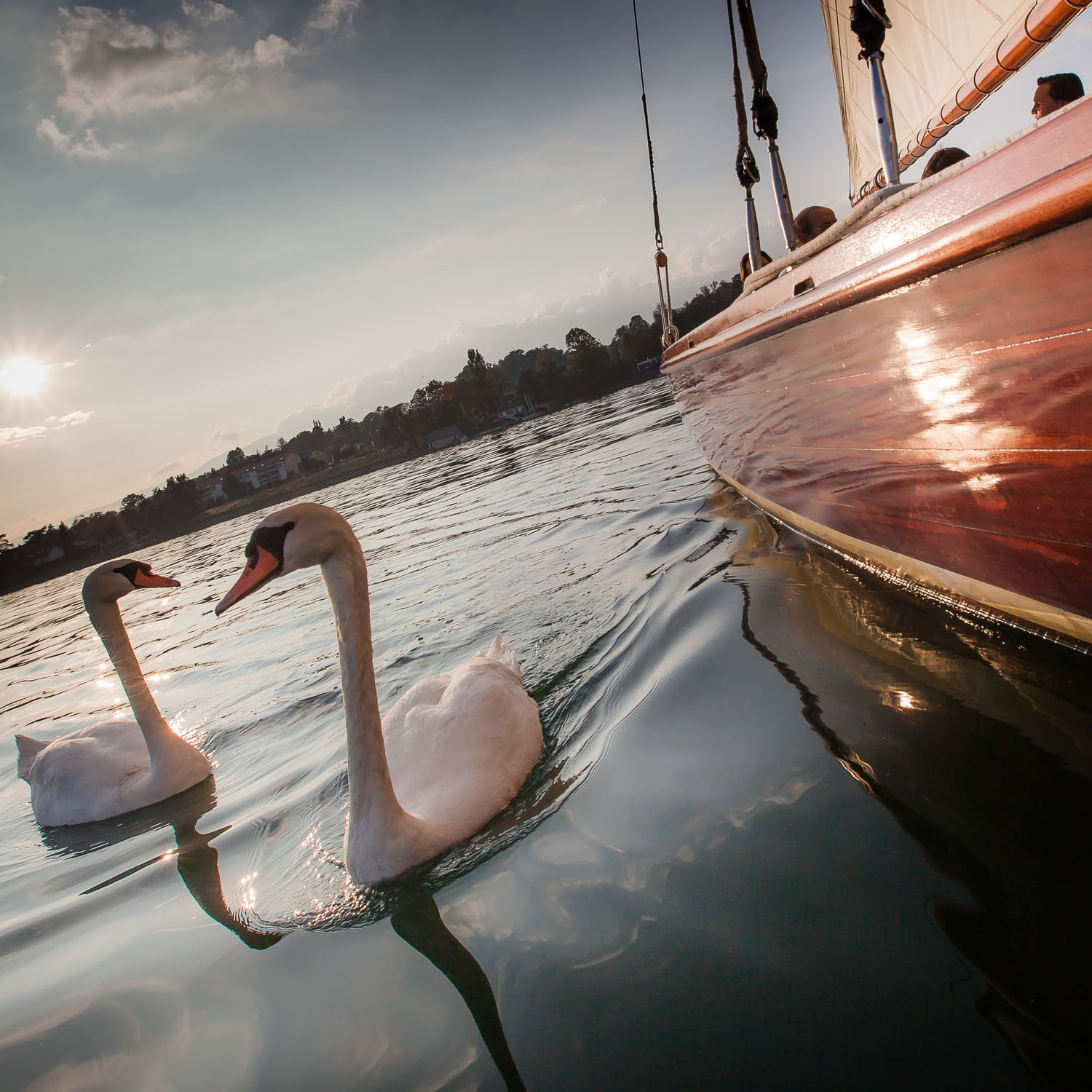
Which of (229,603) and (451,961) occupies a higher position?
(229,603)

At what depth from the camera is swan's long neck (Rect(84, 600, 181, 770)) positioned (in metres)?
4.12

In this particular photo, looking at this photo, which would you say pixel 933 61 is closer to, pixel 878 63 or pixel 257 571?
pixel 878 63

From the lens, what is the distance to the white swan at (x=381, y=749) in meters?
2.48

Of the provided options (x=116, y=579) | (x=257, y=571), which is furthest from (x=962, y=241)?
(x=116, y=579)

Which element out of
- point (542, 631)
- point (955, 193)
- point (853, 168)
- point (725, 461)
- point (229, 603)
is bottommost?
point (542, 631)

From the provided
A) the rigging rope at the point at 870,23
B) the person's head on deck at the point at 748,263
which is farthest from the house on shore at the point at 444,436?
the rigging rope at the point at 870,23

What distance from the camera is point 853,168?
323 inches

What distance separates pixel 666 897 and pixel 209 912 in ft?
6.45

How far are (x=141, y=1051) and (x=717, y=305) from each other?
6380 centimetres

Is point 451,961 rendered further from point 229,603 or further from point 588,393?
point 588,393

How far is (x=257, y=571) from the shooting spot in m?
2.43

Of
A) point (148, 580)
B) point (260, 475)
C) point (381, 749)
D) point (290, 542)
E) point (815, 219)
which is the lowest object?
point (381, 749)

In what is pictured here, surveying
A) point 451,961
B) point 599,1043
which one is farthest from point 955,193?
point 451,961

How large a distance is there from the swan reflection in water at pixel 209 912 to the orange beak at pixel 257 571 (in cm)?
120
